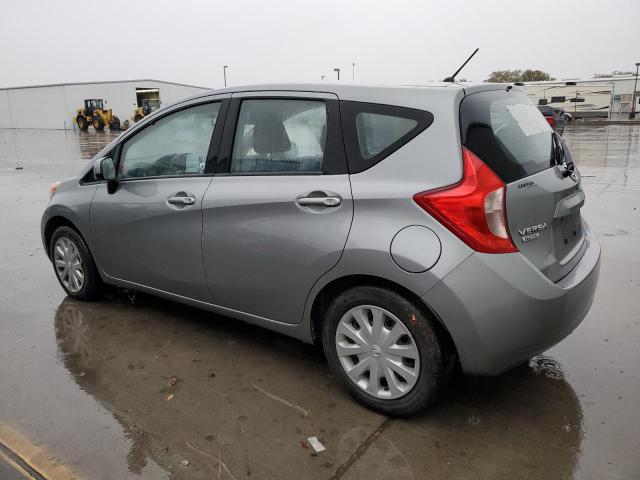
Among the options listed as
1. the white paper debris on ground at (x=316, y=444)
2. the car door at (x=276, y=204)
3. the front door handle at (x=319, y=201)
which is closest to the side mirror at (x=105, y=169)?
the car door at (x=276, y=204)

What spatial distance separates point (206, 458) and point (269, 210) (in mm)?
1311

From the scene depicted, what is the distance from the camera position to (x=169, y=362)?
344cm

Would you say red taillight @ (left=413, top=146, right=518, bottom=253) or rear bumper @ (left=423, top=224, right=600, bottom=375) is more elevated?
red taillight @ (left=413, top=146, right=518, bottom=253)

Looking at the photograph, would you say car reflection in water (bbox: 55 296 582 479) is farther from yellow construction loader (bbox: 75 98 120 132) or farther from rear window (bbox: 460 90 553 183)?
yellow construction loader (bbox: 75 98 120 132)

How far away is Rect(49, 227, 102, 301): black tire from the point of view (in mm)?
4250

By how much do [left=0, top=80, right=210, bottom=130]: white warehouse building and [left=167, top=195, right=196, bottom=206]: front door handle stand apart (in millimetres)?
48714

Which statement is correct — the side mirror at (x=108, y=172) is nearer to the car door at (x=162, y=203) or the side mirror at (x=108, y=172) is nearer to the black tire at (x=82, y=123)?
the car door at (x=162, y=203)

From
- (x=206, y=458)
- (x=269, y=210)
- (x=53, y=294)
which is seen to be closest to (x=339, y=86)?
(x=269, y=210)

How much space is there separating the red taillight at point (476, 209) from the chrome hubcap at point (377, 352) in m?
0.54

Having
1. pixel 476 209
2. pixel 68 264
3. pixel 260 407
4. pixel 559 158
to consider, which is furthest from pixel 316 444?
pixel 68 264

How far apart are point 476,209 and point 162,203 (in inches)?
82.3

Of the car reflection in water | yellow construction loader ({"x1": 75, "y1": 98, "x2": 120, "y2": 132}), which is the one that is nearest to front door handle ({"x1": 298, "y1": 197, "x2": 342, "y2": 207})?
the car reflection in water

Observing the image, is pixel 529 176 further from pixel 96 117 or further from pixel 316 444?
pixel 96 117

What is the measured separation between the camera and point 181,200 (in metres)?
3.43
